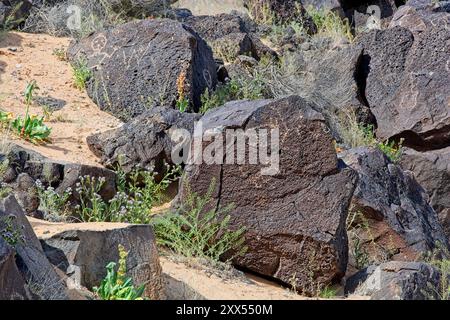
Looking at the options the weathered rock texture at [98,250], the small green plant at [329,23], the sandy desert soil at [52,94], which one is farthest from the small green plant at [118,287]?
the small green plant at [329,23]

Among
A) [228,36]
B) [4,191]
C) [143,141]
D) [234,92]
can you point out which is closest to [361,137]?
[234,92]

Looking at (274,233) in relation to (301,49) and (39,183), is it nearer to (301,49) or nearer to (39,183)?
(39,183)

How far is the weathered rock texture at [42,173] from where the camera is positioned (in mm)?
7582

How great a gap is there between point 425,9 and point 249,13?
322 centimetres

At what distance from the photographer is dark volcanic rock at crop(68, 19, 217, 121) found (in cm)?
1013

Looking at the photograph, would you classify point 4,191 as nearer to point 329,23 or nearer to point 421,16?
point 421,16

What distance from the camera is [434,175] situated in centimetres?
1130

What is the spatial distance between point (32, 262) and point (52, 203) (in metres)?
1.93

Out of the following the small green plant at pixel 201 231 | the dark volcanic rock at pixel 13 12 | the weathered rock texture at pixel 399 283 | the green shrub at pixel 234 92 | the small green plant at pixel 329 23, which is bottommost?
the weathered rock texture at pixel 399 283

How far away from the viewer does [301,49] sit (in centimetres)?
1392

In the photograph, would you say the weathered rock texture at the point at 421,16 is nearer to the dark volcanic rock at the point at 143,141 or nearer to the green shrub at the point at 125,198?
the dark volcanic rock at the point at 143,141

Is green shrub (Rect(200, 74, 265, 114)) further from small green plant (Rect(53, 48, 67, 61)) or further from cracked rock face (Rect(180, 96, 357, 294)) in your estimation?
cracked rock face (Rect(180, 96, 357, 294))

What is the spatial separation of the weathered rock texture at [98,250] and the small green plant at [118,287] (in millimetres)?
202

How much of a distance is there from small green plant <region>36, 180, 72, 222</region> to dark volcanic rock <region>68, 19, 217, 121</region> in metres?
2.65
